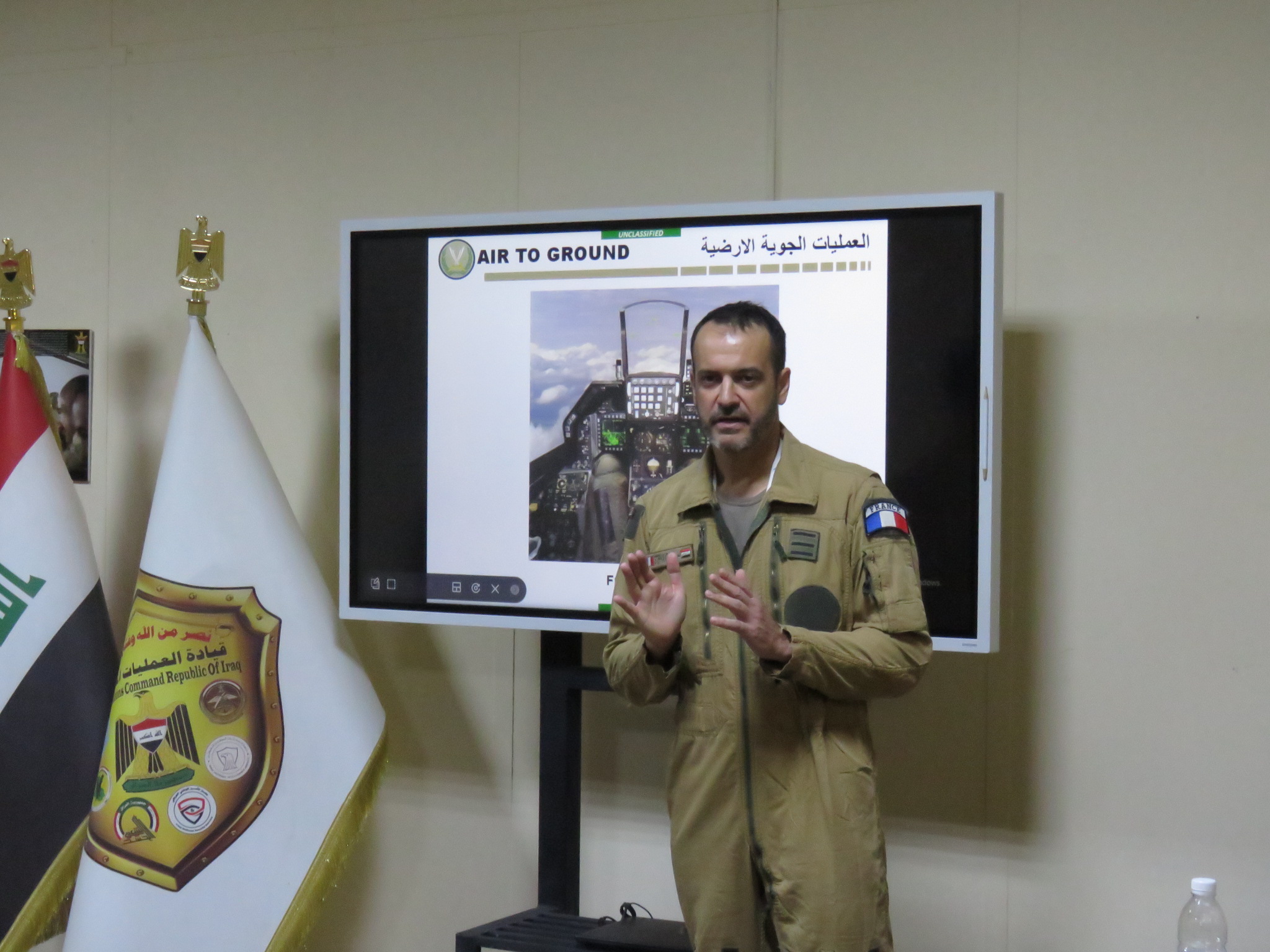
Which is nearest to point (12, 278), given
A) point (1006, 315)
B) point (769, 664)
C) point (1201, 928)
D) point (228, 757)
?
point (228, 757)

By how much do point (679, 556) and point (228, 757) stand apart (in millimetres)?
1102

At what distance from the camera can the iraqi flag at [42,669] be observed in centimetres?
241

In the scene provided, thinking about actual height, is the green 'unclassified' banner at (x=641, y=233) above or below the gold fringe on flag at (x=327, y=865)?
above

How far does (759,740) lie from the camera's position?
5.81ft

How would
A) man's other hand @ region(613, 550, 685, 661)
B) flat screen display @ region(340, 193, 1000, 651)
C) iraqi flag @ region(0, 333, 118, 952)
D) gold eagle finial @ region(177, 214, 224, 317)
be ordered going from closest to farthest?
man's other hand @ region(613, 550, 685, 661) → flat screen display @ region(340, 193, 1000, 651) → iraqi flag @ region(0, 333, 118, 952) → gold eagle finial @ region(177, 214, 224, 317)

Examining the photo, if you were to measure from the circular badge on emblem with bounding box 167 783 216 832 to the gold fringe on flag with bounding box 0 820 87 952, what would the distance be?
0.74 ft

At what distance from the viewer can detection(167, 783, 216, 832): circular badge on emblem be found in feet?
7.64

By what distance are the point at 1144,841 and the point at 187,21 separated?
2924mm

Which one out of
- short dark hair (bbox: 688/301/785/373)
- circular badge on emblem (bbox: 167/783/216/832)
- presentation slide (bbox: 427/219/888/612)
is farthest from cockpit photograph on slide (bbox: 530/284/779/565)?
circular badge on emblem (bbox: 167/783/216/832)

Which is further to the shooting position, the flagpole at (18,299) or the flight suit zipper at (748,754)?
the flagpole at (18,299)

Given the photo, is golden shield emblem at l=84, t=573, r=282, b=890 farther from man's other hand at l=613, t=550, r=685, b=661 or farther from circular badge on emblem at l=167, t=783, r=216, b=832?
man's other hand at l=613, t=550, r=685, b=661

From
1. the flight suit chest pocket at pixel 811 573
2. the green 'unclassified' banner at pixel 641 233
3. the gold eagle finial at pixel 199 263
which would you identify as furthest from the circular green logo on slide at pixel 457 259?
the flight suit chest pocket at pixel 811 573

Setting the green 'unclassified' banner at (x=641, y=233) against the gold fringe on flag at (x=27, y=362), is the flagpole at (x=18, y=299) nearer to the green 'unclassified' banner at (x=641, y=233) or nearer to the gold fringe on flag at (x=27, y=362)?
the gold fringe on flag at (x=27, y=362)

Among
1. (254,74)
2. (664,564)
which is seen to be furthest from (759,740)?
(254,74)
